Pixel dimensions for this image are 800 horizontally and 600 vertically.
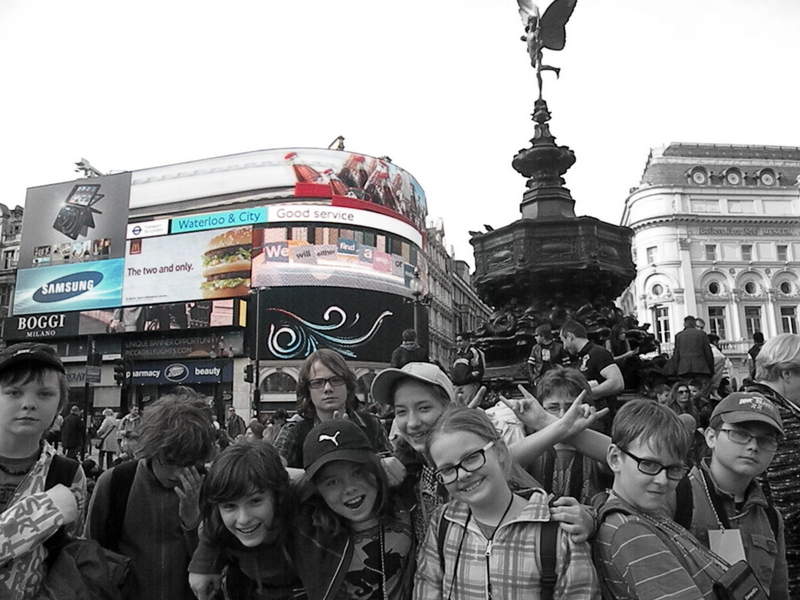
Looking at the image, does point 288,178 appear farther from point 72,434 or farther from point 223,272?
point 72,434

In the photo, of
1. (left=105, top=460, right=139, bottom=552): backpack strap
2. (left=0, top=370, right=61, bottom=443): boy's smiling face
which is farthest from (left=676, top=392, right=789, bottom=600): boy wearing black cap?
(left=0, top=370, right=61, bottom=443): boy's smiling face

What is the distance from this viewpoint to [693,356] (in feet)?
22.9

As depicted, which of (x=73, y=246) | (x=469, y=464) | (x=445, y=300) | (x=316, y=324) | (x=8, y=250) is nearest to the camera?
(x=469, y=464)

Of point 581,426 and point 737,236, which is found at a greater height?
point 737,236

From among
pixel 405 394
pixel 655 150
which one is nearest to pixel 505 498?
pixel 405 394

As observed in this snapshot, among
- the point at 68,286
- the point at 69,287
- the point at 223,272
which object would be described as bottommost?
the point at 223,272

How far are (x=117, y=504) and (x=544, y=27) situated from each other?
838 cm

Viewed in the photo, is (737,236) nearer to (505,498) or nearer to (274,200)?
(274,200)

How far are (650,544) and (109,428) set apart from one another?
1609 centimetres

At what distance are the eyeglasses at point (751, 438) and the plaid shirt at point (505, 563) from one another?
0.88 metres

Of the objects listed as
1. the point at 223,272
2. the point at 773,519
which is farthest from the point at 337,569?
the point at 223,272

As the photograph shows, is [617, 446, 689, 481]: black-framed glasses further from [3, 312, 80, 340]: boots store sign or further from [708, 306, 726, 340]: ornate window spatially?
[708, 306, 726, 340]: ornate window

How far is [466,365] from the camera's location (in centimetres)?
641

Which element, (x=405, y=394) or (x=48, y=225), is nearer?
(x=405, y=394)
